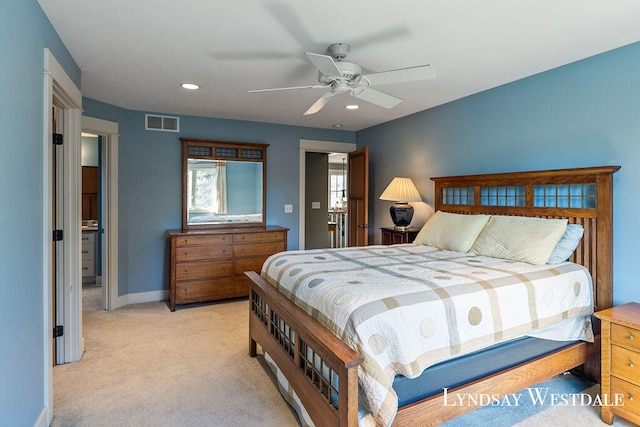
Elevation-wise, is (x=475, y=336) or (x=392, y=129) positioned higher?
(x=392, y=129)

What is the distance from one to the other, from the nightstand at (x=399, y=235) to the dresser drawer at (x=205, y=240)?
1.97m

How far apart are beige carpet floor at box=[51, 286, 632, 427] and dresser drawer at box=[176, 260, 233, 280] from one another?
0.53 m

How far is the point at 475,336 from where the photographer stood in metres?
1.84

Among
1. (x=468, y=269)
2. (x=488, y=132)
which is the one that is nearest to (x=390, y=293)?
(x=468, y=269)

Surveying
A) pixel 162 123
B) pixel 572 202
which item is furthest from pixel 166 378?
pixel 572 202

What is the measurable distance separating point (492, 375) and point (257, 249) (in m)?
3.08

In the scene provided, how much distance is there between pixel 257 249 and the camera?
14.5 feet

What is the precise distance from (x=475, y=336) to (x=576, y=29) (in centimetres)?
203

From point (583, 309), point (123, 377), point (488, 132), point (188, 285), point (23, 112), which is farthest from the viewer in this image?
point (188, 285)

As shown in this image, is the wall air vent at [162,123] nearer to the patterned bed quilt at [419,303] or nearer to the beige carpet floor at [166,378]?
the beige carpet floor at [166,378]

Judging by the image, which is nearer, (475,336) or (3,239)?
A: (3,239)

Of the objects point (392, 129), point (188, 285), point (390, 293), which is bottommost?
point (188, 285)

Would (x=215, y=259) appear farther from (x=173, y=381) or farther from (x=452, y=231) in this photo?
(x=452, y=231)

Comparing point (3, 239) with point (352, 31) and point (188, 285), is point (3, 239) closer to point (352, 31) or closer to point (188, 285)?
point (352, 31)
